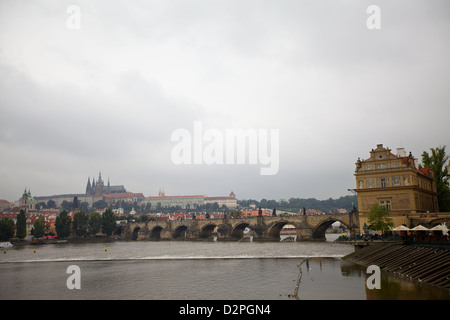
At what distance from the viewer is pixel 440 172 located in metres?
62.6

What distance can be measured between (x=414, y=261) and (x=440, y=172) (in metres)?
46.7

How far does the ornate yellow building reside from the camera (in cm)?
5525

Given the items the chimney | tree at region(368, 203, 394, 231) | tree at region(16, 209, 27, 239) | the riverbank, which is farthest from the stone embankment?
tree at region(16, 209, 27, 239)

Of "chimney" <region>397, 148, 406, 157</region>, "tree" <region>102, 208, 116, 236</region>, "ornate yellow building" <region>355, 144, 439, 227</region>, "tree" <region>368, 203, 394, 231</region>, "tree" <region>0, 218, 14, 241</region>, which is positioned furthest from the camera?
"tree" <region>102, 208, 116, 236</region>

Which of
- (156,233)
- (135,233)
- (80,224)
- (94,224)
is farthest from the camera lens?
(135,233)

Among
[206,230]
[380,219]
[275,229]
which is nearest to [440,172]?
[380,219]

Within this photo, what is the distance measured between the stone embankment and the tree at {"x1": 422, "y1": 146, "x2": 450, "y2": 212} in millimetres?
37408

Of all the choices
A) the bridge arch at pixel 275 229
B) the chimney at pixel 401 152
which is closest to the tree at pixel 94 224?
the bridge arch at pixel 275 229

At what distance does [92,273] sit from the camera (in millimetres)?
33938

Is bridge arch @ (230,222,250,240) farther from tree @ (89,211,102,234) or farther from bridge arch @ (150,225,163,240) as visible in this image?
tree @ (89,211,102,234)

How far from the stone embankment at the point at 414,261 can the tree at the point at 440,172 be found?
37.4m

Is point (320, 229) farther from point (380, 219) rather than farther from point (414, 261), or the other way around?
point (414, 261)

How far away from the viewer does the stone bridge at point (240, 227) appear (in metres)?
78.6
